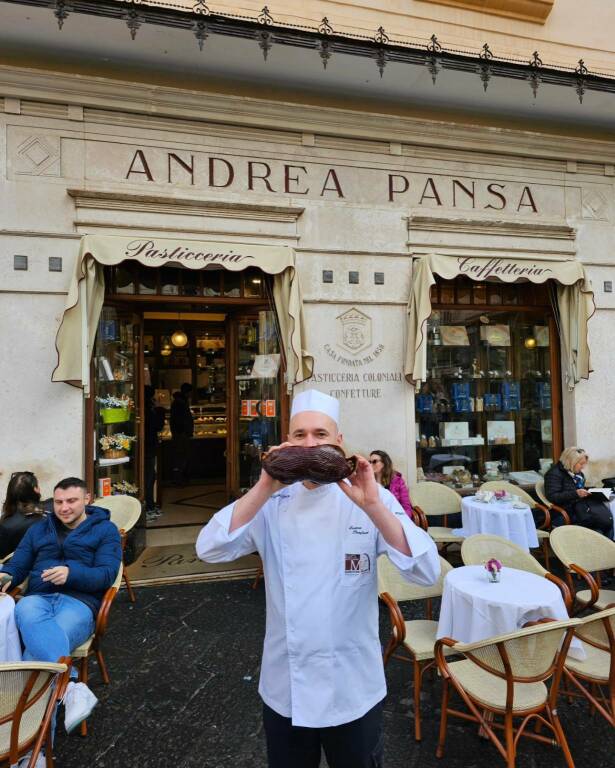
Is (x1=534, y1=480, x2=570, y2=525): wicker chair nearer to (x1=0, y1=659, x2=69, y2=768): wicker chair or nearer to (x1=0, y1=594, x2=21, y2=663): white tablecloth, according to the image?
(x1=0, y1=659, x2=69, y2=768): wicker chair

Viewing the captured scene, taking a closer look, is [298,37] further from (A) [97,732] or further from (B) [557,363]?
(A) [97,732]

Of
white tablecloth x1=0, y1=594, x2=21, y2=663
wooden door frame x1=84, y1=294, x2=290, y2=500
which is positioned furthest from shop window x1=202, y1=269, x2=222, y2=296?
white tablecloth x1=0, y1=594, x2=21, y2=663

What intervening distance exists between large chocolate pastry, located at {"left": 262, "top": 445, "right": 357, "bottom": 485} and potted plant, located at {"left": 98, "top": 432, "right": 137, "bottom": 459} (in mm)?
5209

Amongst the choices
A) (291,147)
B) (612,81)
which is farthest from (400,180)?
(612,81)

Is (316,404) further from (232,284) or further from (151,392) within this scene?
(151,392)

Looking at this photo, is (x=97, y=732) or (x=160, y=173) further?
(x=160, y=173)

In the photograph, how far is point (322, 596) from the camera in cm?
177

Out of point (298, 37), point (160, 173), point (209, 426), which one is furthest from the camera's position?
point (209, 426)

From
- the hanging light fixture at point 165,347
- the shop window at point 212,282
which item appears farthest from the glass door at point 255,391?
the hanging light fixture at point 165,347

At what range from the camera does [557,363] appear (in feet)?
25.2

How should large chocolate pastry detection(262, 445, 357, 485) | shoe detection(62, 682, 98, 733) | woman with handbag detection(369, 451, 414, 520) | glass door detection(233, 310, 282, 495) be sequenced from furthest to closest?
glass door detection(233, 310, 282, 495)
woman with handbag detection(369, 451, 414, 520)
shoe detection(62, 682, 98, 733)
large chocolate pastry detection(262, 445, 357, 485)

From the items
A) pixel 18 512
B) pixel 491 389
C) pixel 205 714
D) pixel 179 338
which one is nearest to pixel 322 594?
pixel 205 714

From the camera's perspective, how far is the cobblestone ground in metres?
2.88

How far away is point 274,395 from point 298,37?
417cm
